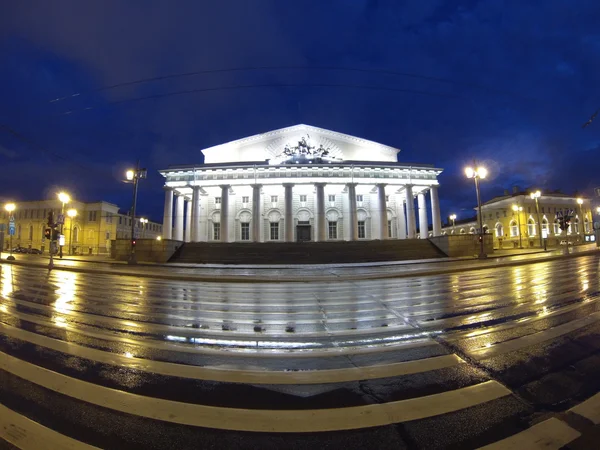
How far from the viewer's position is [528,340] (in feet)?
14.1

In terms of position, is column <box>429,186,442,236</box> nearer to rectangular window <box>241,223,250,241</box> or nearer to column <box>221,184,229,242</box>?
rectangular window <box>241,223,250,241</box>

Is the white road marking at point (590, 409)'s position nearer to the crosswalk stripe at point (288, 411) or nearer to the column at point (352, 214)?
the crosswalk stripe at point (288, 411)

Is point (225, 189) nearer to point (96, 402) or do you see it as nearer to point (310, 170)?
point (310, 170)

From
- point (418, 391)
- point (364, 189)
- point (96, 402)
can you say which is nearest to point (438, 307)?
point (418, 391)

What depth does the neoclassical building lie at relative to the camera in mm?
42781

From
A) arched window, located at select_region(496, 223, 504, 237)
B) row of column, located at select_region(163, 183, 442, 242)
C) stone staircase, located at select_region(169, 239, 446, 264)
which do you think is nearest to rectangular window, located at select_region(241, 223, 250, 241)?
row of column, located at select_region(163, 183, 442, 242)

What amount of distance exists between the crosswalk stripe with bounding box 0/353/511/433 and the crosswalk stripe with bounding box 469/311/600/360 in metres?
1.00

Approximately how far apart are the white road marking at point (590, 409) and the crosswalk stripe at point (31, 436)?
3.80 metres

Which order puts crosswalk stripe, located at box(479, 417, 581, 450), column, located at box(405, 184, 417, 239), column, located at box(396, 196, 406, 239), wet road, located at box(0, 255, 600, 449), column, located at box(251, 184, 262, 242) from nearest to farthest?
crosswalk stripe, located at box(479, 417, 581, 450), wet road, located at box(0, 255, 600, 449), column, located at box(251, 184, 262, 242), column, located at box(405, 184, 417, 239), column, located at box(396, 196, 406, 239)

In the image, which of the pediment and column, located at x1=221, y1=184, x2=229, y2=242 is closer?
column, located at x1=221, y1=184, x2=229, y2=242

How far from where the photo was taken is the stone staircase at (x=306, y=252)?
95.5ft

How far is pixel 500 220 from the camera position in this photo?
249 feet

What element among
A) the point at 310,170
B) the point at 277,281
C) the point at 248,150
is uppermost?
the point at 248,150

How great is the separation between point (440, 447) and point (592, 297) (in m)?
8.08
